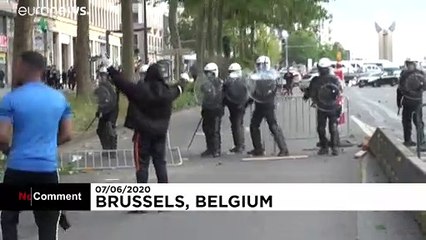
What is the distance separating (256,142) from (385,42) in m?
5.03

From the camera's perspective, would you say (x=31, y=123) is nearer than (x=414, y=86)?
Yes

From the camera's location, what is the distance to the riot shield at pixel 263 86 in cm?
995

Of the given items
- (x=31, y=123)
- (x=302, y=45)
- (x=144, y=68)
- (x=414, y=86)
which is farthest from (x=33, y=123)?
(x=414, y=86)

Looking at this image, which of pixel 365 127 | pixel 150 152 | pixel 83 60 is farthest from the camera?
pixel 365 127

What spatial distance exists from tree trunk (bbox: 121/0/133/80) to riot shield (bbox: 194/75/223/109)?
0.66 m

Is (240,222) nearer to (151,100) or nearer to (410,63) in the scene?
(151,100)

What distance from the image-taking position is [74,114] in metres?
6.34

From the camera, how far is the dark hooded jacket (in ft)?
22.9

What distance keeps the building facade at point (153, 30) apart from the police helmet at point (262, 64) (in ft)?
8.58

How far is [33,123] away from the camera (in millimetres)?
5496

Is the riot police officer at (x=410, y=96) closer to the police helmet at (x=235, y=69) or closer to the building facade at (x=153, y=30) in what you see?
the police helmet at (x=235, y=69)

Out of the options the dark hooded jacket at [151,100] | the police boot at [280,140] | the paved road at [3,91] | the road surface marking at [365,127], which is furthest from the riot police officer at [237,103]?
the paved road at [3,91]

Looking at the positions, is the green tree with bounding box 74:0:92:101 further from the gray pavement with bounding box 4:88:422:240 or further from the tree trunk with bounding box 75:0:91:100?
the gray pavement with bounding box 4:88:422:240

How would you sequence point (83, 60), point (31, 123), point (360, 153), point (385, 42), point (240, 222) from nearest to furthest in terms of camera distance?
1. point (31, 123)
2. point (385, 42)
3. point (83, 60)
4. point (240, 222)
5. point (360, 153)
